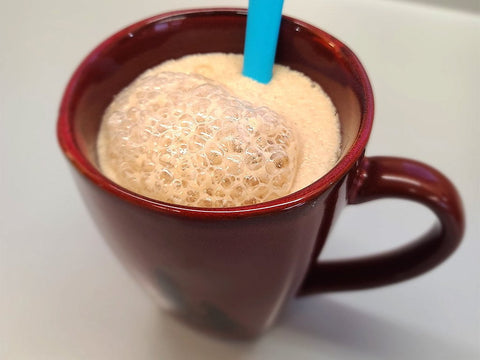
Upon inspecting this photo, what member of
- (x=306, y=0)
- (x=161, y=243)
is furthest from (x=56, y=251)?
(x=306, y=0)

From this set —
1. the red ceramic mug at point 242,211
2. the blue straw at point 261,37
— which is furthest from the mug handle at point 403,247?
the blue straw at point 261,37

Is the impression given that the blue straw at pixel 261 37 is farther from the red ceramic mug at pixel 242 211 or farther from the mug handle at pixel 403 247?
the mug handle at pixel 403 247

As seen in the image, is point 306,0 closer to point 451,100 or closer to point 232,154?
point 451,100

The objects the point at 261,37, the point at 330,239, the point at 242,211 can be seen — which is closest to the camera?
the point at 242,211

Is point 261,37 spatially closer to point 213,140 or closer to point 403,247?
point 213,140

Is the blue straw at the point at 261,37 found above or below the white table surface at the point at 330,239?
above

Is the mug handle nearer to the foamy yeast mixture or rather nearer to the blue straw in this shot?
the foamy yeast mixture

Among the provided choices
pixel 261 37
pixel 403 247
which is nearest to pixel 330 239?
pixel 403 247

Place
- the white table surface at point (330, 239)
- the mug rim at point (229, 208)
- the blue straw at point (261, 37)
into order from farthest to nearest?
the white table surface at point (330, 239)
the blue straw at point (261, 37)
the mug rim at point (229, 208)
